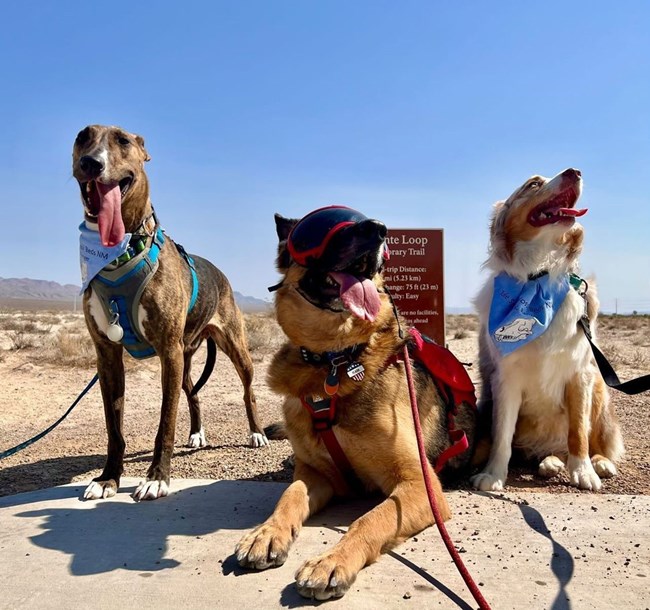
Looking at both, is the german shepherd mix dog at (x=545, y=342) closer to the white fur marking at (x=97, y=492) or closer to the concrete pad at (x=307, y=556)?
the concrete pad at (x=307, y=556)

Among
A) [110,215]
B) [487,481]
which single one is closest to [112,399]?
[110,215]

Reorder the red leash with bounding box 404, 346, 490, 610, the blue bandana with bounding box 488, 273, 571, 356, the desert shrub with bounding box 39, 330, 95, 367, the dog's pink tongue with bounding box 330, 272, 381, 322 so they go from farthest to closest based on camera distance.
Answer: the desert shrub with bounding box 39, 330, 95, 367, the blue bandana with bounding box 488, 273, 571, 356, the dog's pink tongue with bounding box 330, 272, 381, 322, the red leash with bounding box 404, 346, 490, 610

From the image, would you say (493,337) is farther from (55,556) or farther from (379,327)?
(55,556)

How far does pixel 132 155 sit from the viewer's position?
4.58 m

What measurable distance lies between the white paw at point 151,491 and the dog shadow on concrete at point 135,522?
0.21 feet

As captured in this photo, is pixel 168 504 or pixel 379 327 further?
pixel 168 504

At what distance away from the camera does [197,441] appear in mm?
6578

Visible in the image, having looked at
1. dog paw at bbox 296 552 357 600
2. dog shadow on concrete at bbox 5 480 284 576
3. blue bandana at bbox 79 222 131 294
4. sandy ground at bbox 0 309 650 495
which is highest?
blue bandana at bbox 79 222 131 294

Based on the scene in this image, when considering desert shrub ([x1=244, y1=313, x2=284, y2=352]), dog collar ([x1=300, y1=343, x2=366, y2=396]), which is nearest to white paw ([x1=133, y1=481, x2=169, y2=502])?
dog collar ([x1=300, y1=343, x2=366, y2=396])

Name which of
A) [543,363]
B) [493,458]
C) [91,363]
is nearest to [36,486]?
[493,458]

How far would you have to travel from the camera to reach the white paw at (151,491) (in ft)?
13.7

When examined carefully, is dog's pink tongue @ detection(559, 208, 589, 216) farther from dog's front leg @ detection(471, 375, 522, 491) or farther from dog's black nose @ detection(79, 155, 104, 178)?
dog's black nose @ detection(79, 155, 104, 178)

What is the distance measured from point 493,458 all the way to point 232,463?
Result: 2.55 m

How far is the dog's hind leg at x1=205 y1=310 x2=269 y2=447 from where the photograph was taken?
6.52 metres
